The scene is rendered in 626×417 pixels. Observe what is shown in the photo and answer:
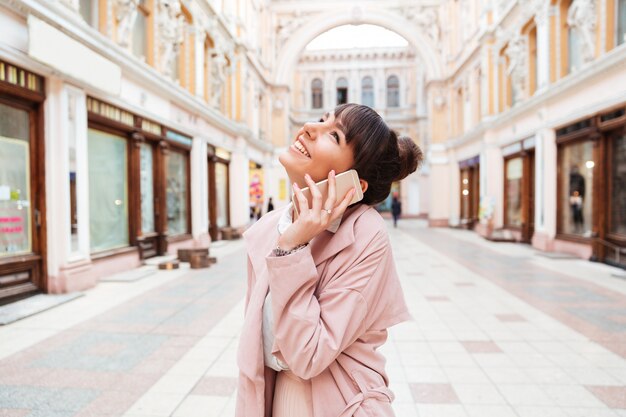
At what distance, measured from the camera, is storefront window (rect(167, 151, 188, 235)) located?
1206cm

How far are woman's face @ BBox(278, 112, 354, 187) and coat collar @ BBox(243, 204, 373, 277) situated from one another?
14 cm

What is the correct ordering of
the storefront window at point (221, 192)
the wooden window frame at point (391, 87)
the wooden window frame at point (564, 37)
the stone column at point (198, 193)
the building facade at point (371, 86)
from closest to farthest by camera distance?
1. the wooden window frame at point (564, 37)
2. the stone column at point (198, 193)
3. the storefront window at point (221, 192)
4. the building facade at point (371, 86)
5. the wooden window frame at point (391, 87)

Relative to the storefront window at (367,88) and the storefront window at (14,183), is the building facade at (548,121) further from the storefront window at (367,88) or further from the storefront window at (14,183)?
the storefront window at (367,88)

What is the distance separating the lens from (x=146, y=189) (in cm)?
1078

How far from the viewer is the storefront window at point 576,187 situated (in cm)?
1070

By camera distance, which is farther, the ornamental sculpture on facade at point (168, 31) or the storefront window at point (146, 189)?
the ornamental sculpture on facade at point (168, 31)

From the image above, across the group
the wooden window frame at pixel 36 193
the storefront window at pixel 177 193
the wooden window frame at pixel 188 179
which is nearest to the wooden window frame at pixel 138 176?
the wooden window frame at pixel 188 179

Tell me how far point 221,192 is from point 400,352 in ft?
44.3

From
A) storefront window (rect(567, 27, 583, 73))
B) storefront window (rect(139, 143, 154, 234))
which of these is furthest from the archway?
storefront window (rect(139, 143, 154, 234))

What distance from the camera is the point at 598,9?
32.3 feet

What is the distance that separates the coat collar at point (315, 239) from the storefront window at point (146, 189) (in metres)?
9.69

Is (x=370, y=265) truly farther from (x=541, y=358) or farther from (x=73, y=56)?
(x=73, y=56)

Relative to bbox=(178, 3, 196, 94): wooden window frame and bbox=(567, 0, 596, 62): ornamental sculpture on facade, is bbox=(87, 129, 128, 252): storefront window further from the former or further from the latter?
bbox=(567, 0, 596, 62): ornamental sculpture on facade

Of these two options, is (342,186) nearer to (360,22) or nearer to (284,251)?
(284,251)
